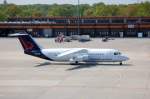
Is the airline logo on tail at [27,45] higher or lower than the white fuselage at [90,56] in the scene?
higher

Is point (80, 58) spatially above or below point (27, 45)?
below

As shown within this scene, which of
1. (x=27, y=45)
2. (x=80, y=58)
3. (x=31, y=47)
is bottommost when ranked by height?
(x=80, y=58)

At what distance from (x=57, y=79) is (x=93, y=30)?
10653cm

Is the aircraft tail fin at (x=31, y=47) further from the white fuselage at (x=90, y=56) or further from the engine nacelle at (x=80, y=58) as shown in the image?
the engine nacelle at (x=80, y=58)

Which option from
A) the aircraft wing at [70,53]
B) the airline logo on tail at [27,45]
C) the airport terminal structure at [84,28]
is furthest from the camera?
the airport terminal structure at [84,28]

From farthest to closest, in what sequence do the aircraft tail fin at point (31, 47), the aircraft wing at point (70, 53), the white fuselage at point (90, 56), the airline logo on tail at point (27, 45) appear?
the airline logo on tail at point (27, 45)
the aircraft tail fin at point (31, 47)
the aircraft wing at point (70, 53)
the white fuselage at point (90, 56)

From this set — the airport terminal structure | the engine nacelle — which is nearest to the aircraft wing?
the engine nacelle

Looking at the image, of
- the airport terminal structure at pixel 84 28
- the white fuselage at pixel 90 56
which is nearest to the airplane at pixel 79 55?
the white fuselage at pixel 90 56

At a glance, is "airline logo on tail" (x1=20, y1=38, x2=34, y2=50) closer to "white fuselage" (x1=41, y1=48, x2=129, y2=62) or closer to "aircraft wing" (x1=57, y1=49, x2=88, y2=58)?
"white fuselage" (x1=41, y1=48, x2=129, y2=62)

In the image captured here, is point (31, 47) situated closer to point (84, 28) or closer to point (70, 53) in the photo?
point (70, 53)

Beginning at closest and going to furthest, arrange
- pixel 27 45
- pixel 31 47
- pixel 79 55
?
1. pixel 79 55
2. pixel 31 47
3. pixel 27 45

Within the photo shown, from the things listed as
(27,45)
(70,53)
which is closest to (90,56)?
(70,53)

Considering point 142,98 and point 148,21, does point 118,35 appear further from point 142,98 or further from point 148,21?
point 142,98

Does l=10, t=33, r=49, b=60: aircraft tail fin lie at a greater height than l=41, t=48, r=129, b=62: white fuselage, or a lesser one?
greater
